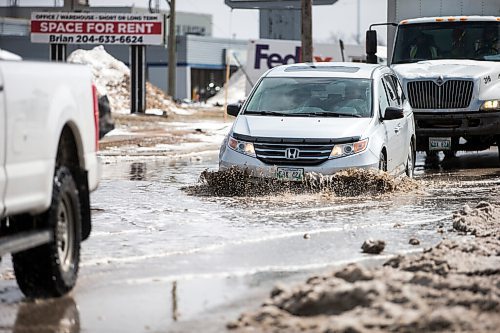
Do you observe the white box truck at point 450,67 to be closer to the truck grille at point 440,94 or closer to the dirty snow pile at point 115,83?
the truck grille at point 440,94

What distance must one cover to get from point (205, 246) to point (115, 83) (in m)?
38.9

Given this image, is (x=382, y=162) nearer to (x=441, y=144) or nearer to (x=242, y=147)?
(x=242, y=147)

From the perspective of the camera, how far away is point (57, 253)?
805 cm

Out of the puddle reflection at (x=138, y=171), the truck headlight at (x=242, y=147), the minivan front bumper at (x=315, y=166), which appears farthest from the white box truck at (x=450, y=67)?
the truck headlight at (x=242, y=147)

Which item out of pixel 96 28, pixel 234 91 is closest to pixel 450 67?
pixel 96 28

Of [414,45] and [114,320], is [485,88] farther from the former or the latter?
[114,320]

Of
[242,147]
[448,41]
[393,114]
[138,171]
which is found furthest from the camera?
[448,41]

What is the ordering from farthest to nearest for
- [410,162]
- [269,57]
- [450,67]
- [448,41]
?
[269,57] → [448,41] → [450,67] → [410,162]

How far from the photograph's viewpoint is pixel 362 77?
645 inches

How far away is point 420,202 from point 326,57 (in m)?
29.5

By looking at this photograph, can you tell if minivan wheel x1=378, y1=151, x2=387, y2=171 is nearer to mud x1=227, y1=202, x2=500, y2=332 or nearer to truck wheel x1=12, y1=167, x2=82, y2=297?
mud x1=227, y1=202, x2=500, y2=332

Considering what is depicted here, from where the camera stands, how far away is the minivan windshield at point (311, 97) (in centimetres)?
1568

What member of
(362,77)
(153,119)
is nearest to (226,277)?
(362,77)

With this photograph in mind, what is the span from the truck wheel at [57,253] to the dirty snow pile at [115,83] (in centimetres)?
3735
